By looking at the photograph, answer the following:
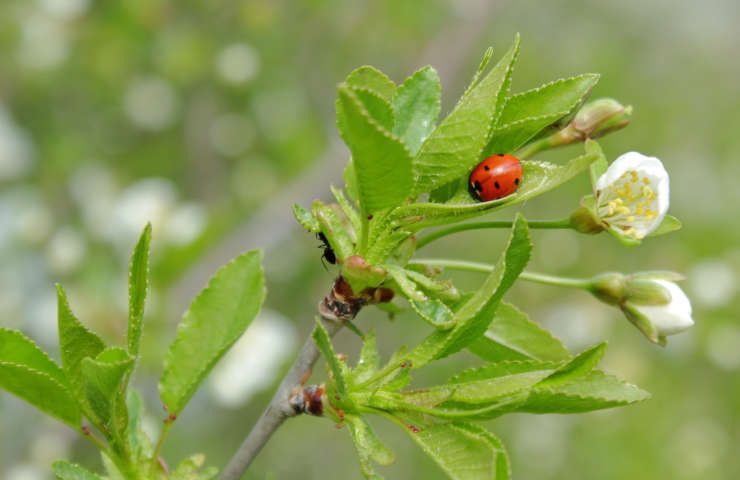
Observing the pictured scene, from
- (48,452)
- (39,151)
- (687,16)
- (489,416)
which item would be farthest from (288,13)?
(687,16)

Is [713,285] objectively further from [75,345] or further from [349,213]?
[75,345]

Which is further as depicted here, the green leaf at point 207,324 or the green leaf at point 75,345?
the green leaf at point 207,324

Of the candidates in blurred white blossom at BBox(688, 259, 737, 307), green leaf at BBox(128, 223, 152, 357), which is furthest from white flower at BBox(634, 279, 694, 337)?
blurred white blossom at BBox(688, 259, 737, 307)

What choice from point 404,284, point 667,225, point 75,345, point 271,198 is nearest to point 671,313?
point 667,225

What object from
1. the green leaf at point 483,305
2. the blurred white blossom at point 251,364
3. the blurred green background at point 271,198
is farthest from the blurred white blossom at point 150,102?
the green leaf at point 483,305

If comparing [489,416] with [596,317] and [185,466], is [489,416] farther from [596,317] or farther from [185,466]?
[596,317]

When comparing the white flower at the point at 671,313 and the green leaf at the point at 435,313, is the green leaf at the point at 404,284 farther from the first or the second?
the white flower at the point at 671,313
